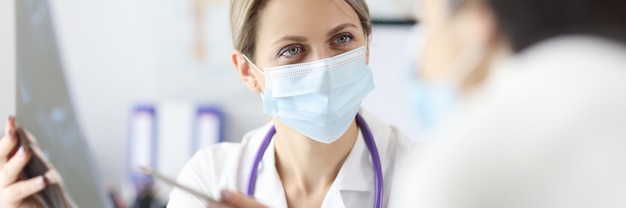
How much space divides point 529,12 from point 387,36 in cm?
162

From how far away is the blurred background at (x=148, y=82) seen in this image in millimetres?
2283

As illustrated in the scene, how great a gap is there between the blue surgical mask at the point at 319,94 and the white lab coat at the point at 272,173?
0.17 feet

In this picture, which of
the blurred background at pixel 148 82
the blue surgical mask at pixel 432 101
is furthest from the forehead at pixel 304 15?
the blurred background at pixel 148 82

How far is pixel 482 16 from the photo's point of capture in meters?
0.52

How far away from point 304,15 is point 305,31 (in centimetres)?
3

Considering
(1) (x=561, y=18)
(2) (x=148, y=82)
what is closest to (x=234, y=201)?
(1) (x=561, y=18)

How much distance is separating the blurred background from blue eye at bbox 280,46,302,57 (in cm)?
98

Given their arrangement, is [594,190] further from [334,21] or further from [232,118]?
[232,118]

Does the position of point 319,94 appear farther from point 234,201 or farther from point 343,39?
point 234,201

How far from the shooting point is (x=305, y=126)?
4.42 feet

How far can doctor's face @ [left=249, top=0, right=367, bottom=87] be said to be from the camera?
125 centimetres

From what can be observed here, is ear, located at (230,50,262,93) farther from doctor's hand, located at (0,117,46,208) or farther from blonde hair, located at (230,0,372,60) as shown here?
doctor's hand, located at (0,117,46,208)

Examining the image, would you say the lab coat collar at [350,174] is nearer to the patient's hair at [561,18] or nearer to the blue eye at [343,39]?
the blue eye at [343,39]

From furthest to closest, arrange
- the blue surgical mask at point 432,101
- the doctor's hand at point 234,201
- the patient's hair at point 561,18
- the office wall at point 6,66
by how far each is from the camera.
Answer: the office wall at point 6,66 → the blue surgical mask at point 432,101 → the doctor's hand at point 234,201 → the patient's hair at point 561,18
